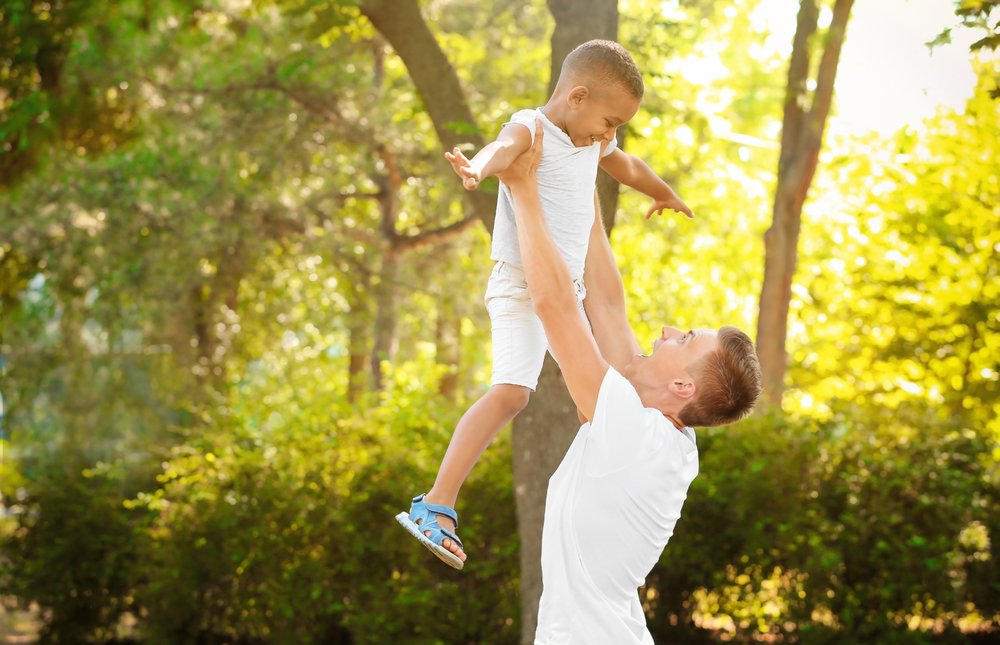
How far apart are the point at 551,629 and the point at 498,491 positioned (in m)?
4.67

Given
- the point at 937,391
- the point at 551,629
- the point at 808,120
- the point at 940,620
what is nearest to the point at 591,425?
the point at 551,629

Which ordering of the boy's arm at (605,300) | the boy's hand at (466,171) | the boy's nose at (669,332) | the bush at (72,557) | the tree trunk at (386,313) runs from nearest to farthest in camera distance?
the boy's hand at (466,171), the boy's nose at (669,332), the boy's arm at (605,300), the bush at (72,557), the tree trunk at (386,313)

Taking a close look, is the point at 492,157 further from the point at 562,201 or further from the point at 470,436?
the point at 470,436

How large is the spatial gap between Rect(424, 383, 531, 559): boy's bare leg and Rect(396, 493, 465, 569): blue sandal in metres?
0.03

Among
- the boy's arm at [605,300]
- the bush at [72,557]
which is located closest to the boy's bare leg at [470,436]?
the boy's arm at [605,300]

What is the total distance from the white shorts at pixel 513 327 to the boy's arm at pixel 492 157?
0.38 metres

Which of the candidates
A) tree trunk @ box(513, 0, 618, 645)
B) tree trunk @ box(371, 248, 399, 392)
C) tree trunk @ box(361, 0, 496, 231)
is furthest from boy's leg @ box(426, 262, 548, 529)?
tree trunk @ box(371, 248, 399, 392)

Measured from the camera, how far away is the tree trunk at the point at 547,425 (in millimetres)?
5637

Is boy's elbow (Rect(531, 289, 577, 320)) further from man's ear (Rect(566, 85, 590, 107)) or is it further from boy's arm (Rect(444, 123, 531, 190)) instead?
man's ear (Rect(566, 85, 590, 107))

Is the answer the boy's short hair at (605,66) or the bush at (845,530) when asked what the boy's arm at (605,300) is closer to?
the boy's short hair at (605,66)

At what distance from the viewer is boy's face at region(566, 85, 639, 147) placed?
255 centimetres

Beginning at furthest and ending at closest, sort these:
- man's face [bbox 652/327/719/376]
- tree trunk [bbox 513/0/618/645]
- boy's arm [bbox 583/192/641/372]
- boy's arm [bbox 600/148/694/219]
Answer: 1. tree trunk [bbox 513/0/618/645]
2. boy's arm [bbox 600/148/694/219]
3. boy's arm [bbox 583/192/641/372]
4. man's face [bbox 652/327/719/376]

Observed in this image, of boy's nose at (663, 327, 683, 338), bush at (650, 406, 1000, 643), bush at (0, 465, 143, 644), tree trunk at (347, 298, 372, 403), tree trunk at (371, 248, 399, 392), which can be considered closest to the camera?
boy's nose at (663, 327, 683, 338)

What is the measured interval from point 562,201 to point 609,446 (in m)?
0.66
